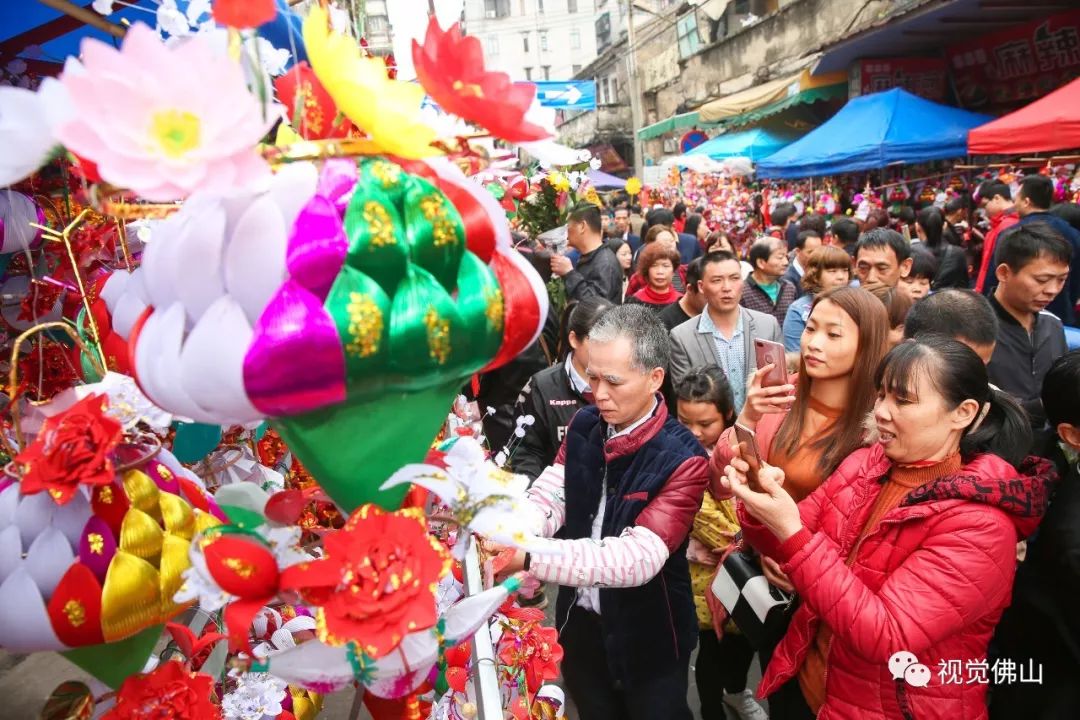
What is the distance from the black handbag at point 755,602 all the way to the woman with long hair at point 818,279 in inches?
84.9

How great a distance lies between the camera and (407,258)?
0.89 m

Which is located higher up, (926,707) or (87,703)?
(87,703)

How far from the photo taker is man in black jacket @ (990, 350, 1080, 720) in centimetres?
170

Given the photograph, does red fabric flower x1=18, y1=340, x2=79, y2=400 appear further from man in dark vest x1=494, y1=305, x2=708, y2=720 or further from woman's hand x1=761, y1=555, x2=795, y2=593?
woman's hand x1=761, y1=555, x2=795, y2=593

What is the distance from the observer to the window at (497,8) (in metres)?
47.5

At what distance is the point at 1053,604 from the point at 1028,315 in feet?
5.43

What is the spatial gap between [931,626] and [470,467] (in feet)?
3.46

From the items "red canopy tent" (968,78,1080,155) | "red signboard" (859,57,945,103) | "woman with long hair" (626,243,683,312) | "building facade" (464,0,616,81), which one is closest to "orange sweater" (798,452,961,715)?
"woman with long hair" (626,243,683,312)

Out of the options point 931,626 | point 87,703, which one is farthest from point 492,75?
point 931,626

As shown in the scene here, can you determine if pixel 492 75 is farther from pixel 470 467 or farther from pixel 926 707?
pixel 926 707

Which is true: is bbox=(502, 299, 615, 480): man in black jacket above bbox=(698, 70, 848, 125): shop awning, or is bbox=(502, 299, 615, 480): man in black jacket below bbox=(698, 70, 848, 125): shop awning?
below

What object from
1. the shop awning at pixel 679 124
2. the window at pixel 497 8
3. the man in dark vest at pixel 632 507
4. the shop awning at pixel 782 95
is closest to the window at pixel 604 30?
the window at pixel 497 8

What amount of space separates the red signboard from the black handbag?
454 inches

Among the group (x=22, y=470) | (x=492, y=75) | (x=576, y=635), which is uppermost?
(x=492, y=75)
